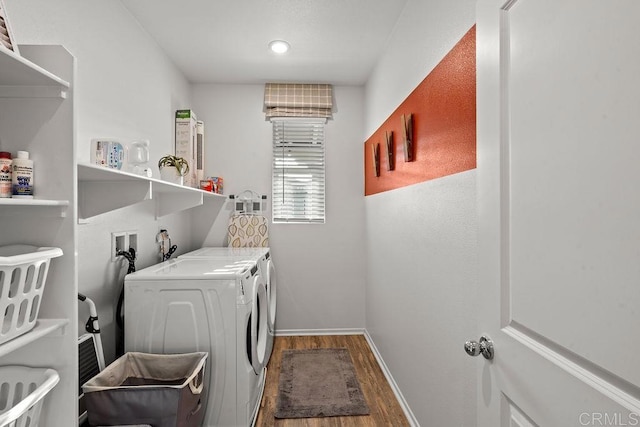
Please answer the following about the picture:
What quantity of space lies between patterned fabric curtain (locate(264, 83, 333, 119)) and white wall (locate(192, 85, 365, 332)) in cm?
13


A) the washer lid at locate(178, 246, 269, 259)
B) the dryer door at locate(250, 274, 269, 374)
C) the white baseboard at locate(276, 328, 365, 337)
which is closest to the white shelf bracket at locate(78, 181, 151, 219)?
the dryer door at locate(250, 274, 269, 374)

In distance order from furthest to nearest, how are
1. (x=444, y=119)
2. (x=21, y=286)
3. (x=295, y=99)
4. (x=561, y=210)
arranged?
(x=295, y=99), (x=444, y=119), (x=21, y=286), (x=561, y=210)

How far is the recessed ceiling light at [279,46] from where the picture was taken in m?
2.50

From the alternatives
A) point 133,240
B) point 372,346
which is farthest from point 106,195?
point 372,346

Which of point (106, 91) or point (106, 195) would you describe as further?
point (106, 91)

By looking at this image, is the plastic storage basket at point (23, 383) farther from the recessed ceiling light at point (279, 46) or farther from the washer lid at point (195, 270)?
the recessed ceiling light at point (279, 46)

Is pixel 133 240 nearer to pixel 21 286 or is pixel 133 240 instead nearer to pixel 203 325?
pixel 203 325

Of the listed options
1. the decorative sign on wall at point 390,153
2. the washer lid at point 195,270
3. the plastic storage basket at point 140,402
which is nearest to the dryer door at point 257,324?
the washer lid at point 195,270

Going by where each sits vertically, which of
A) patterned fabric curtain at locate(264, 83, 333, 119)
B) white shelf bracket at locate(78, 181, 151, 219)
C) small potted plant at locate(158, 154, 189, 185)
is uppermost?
patterned fabric curtain at locate(264, 83, 333, 119)

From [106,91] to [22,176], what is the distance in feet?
3.69

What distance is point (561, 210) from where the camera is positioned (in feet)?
2.07

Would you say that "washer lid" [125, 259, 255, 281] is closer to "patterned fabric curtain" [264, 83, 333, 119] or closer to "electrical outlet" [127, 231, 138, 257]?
"electrical outlet" [127, 231, 138, 257]

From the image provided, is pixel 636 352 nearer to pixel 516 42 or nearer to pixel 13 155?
pixel 516 42

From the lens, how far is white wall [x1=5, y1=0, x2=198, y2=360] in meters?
1.46
